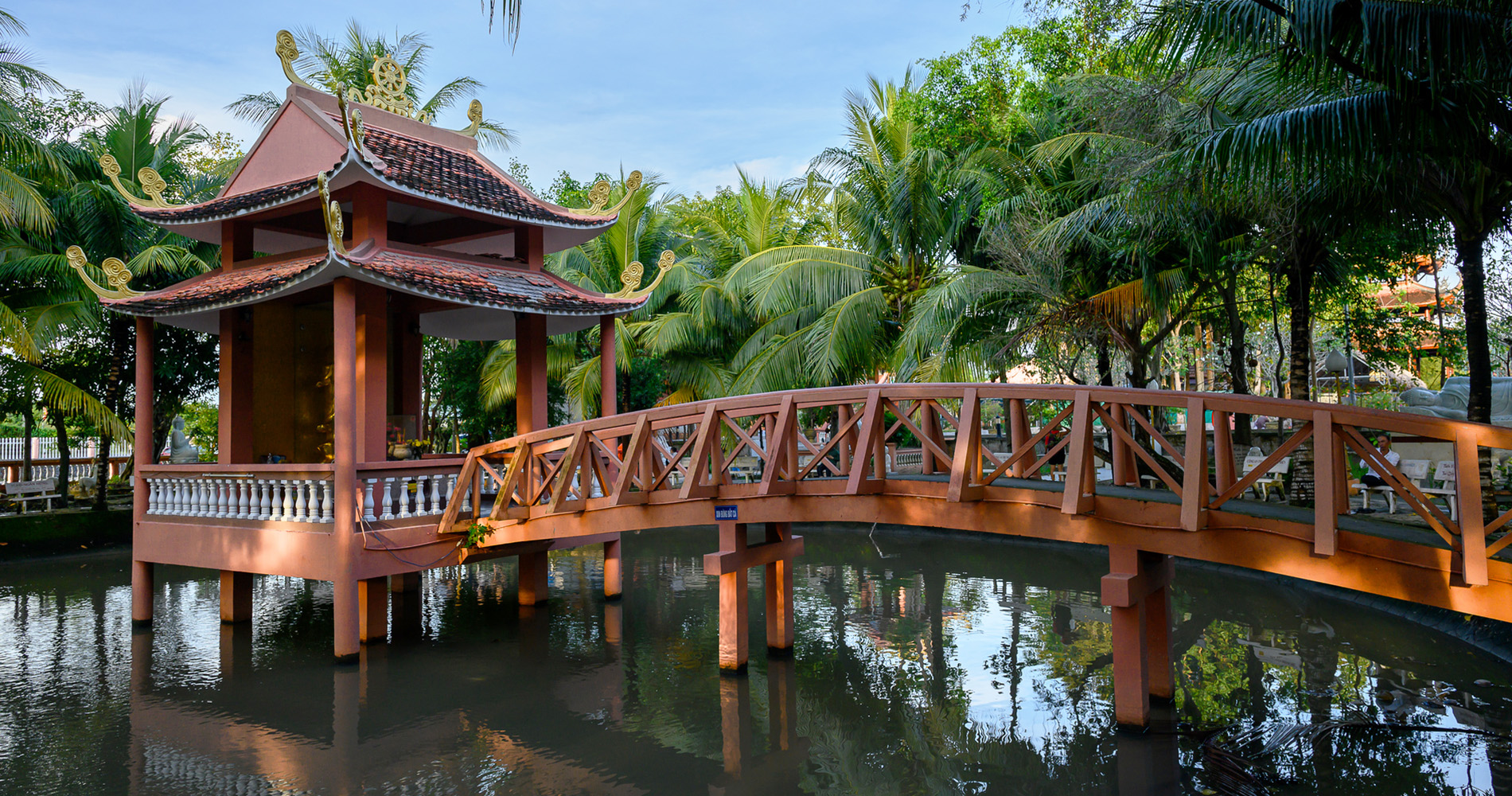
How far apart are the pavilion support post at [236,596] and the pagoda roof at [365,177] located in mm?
4269

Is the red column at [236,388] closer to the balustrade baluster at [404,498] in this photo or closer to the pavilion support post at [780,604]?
the balustrade baluster at [404,498]

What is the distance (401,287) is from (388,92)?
4210 mm

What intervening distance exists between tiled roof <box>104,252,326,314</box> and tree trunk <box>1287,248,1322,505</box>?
12075mm

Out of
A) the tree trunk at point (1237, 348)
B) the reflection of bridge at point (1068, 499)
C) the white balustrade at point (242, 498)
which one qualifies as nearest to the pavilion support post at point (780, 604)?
the reflection of bridge at point (1068, 499)

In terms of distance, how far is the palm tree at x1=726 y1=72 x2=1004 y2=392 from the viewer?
57.5 feet

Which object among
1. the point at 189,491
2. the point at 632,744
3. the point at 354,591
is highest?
the point at 189,491

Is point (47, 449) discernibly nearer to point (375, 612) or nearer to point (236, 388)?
point (236, 388)

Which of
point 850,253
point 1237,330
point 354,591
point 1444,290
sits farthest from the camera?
point 1444,290

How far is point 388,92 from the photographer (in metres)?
12.0

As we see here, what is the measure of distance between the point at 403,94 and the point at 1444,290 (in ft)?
112

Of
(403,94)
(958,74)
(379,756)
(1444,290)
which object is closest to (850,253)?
(958,74)

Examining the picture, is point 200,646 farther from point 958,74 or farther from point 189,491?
point 958,74

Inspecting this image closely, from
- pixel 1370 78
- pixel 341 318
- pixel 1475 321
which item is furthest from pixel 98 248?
pixel 1475 321

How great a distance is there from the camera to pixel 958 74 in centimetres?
1747
